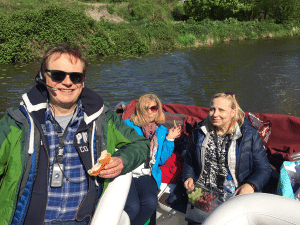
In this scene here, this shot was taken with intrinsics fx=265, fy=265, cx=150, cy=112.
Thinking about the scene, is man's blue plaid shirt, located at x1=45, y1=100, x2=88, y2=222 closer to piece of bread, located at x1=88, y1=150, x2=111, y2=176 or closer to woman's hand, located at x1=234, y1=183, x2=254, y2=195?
piece of bread, located at x1=88, y1=150, x2=111, y2=176

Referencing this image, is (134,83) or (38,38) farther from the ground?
(38,38)

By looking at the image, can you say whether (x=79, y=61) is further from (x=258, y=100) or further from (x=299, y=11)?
(x=299, y=11)

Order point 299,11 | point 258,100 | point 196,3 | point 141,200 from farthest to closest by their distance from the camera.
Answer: point 196,3 → point 299,11 → point 258,100 → point 141,200

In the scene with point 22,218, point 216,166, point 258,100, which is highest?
point 22,218

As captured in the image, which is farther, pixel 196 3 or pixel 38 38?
pixel 196 3

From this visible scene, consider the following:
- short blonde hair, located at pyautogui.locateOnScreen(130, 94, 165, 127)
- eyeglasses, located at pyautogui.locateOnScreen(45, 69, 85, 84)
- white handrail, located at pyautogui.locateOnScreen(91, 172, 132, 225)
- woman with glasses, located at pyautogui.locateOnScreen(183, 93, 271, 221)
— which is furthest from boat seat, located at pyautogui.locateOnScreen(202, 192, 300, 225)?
short blonde hair, located at pyautogui.locateOnScreen(130, 94, 165, 127)

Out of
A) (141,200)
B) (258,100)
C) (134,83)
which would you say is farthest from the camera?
(134,83)

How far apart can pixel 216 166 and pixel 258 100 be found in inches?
254

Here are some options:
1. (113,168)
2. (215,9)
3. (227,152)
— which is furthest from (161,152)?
(215,9)

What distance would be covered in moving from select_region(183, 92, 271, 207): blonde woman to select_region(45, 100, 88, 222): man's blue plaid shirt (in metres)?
1.00

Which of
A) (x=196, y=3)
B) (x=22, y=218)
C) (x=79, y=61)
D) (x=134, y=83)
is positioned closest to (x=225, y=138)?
(x=79, y=61)

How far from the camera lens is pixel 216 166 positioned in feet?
7.43

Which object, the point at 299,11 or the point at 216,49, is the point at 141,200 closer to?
the point at 216,49

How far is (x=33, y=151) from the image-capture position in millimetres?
1516
